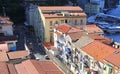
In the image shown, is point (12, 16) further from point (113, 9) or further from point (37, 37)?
point (113, 9)

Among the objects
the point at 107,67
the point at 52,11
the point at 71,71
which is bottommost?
the point at 71,71

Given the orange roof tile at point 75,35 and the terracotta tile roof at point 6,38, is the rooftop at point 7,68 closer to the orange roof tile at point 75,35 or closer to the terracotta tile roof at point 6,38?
the terracotta tile roof at point 6,38

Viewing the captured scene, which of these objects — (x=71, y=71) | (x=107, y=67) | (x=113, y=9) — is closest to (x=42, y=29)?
(x=71, y=71)

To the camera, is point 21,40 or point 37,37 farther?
point 37,37

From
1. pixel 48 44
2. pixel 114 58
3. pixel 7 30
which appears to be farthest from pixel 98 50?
pixel 7 30

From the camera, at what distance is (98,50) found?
3134cm

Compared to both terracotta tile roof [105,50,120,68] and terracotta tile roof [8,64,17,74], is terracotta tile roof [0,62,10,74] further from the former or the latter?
terracotta tile roof [105,50,120,68]

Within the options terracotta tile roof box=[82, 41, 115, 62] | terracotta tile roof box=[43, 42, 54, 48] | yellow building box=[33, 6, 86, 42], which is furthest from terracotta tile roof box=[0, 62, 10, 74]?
yellow building box=[33, 6, 86, 42]

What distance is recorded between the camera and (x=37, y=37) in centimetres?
5281

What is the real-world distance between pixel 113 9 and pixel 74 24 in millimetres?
54429

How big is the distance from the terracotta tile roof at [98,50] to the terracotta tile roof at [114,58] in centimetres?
87

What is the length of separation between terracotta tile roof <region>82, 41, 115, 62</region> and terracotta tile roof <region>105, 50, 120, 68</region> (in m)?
0.87

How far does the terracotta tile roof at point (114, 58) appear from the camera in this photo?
27.1 m

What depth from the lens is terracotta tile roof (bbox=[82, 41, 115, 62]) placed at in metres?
30.0
